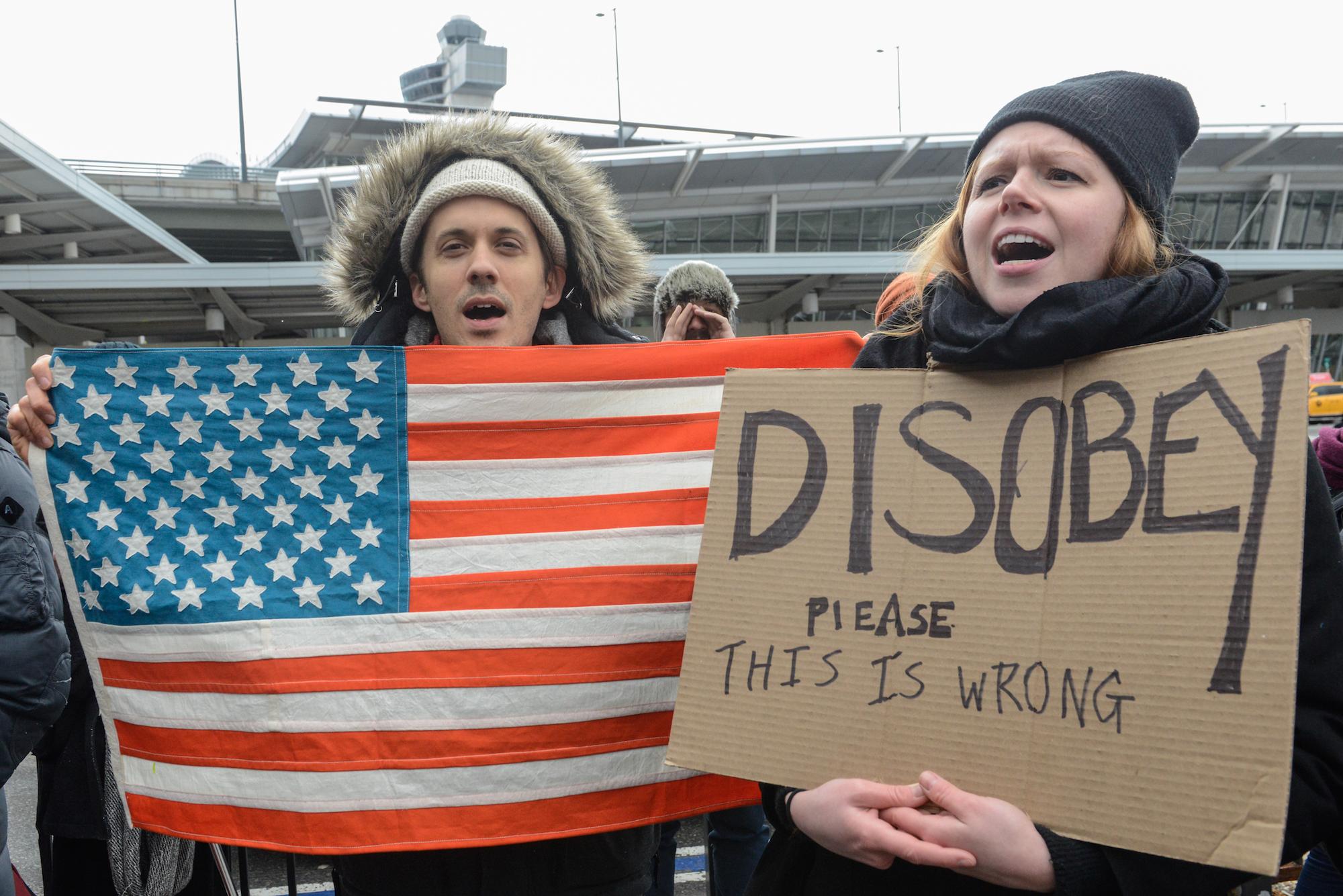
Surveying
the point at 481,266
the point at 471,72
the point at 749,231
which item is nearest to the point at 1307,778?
the point at 481,266

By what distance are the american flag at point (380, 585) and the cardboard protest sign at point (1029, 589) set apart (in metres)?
0.58

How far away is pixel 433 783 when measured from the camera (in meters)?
2.08

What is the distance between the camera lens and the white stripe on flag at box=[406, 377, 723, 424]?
2.27 meters

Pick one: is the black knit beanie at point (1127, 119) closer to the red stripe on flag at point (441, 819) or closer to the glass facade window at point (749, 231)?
the red stripe on flag at point (441, 819)

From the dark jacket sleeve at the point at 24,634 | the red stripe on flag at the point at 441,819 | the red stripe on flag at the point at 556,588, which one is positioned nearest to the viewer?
the red stripe on flag at the point at 441,819

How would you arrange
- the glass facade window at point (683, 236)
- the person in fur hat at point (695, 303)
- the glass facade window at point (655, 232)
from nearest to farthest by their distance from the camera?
the person in fur hat at point (695, 303)
the glass facade window at point (655, 232)
the glass facade window at point (683, 236)

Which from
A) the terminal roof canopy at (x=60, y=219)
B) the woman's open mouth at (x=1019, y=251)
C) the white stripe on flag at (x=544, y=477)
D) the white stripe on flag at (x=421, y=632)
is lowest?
the white stripe on flag at (x=421, y=632)

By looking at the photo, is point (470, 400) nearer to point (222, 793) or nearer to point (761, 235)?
point (222, 793)

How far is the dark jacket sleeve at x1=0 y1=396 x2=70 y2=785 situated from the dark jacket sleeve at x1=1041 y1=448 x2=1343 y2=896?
2.33m

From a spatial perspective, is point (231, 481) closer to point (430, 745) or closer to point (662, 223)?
point (430, 745)

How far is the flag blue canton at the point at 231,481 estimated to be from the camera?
85.4 inches

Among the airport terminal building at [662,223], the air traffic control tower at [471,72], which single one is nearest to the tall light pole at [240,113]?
the airport terminal building at [662,223]

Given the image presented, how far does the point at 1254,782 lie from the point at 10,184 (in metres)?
29.6

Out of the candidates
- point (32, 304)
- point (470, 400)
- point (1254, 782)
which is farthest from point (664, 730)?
point (32, 304)
